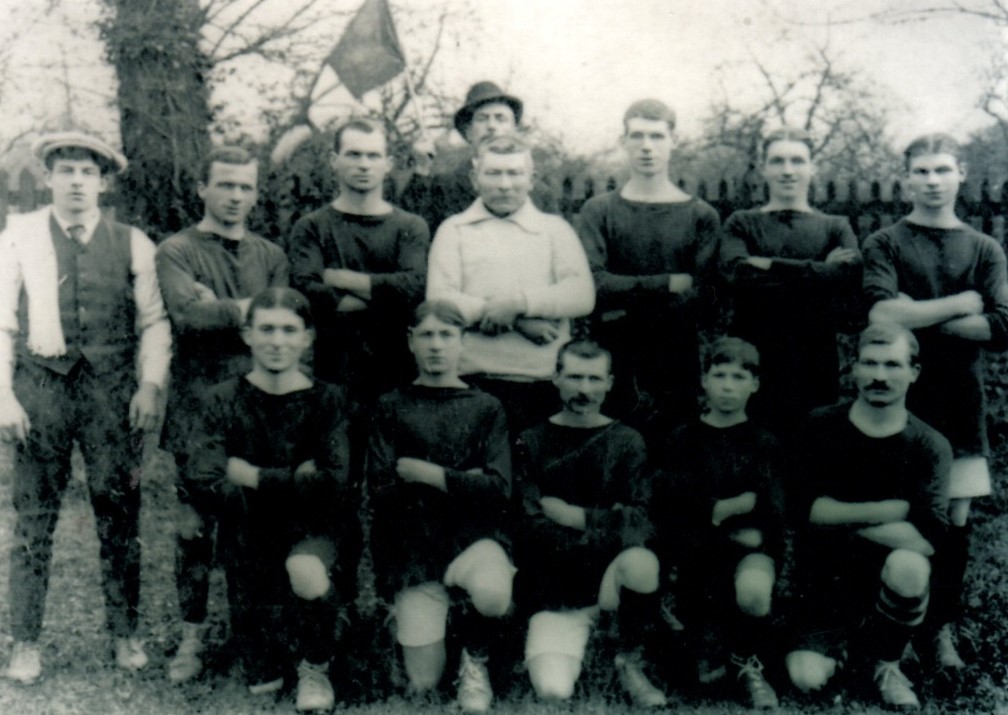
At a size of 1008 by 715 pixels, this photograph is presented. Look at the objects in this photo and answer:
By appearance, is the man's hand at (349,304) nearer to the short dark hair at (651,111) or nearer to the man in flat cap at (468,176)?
the man in flat cap at (468,176)

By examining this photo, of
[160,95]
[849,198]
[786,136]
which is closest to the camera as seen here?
[786,136]

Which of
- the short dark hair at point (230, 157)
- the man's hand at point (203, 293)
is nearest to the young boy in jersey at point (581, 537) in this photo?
the man's hand at point (203, 293)

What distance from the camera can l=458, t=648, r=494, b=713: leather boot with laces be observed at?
326cm

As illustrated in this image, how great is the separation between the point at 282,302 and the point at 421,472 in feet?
2.40

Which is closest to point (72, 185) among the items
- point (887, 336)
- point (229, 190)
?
point (229, 190)

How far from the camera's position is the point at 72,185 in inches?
143

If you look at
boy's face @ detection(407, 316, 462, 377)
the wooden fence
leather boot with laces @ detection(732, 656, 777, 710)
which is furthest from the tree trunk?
leather boot with laces @ detection(732, 656, 777, 710)

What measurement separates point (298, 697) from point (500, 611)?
0.71 m

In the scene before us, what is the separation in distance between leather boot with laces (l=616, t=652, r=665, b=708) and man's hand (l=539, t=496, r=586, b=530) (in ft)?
1.59

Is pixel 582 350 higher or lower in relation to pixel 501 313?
lower

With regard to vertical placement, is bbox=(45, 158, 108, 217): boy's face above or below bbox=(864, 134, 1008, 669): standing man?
above

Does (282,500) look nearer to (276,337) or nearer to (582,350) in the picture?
(276,337)

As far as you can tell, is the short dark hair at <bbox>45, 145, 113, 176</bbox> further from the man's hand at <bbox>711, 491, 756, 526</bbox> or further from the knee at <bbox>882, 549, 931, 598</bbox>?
the knee at <bbox>882, 549, 931, 598</bbox>

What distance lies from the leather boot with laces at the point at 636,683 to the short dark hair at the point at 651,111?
6.28 ft
